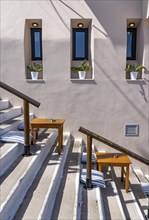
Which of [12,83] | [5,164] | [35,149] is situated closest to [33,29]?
[12,83]

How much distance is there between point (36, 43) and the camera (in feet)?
16.8

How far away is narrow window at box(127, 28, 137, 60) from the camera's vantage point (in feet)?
16.3

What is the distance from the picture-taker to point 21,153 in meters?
2.93

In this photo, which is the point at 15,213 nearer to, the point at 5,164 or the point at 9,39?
the point at 5,164

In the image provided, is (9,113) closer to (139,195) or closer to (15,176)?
(15,176)

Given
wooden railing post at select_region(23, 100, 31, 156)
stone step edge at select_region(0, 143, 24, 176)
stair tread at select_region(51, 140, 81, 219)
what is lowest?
stair tread at select_region(51, 140, 81, 219)

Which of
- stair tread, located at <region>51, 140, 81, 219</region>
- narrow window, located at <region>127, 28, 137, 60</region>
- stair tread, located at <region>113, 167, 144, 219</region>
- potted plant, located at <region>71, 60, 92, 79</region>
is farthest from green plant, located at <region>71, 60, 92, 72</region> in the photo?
stair tread, located at <region>113, 167, 144, 219</region>

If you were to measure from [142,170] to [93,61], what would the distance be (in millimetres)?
2825

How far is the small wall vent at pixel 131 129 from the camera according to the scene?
15.3ft

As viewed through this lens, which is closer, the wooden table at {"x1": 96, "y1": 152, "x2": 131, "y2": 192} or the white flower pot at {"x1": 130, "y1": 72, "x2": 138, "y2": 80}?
the wooden table at {"x1": 96, "y1": 152, "x2": 131, "y2": 192}

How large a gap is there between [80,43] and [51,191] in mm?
3823

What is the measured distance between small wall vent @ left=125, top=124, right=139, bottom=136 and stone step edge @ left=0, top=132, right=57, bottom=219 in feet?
7.57

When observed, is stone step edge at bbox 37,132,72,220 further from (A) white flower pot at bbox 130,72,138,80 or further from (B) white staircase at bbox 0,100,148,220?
(A) white flower pot at bbox 130,72,138,80

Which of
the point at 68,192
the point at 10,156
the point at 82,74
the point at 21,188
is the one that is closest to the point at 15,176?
the point at 21,188
